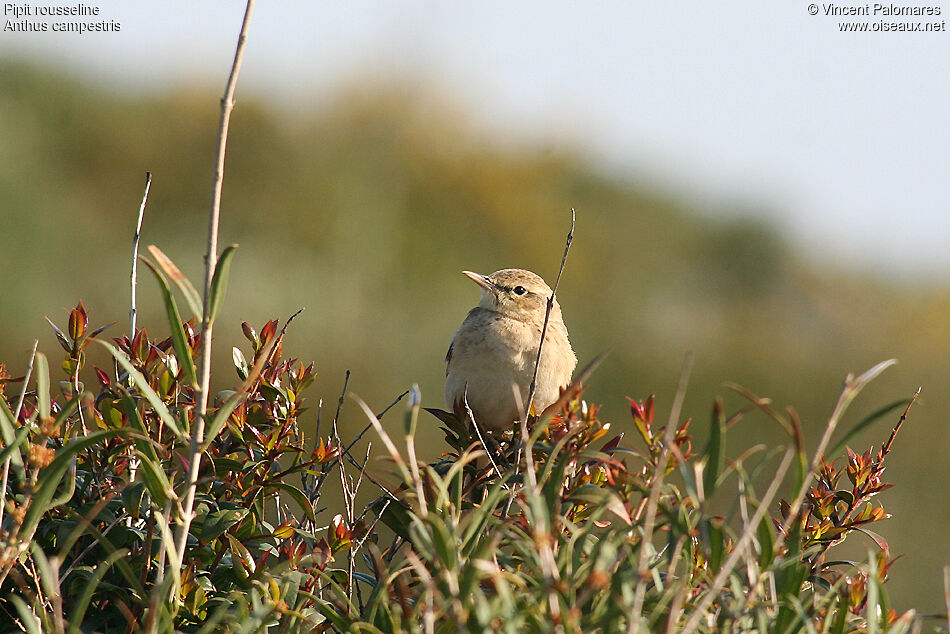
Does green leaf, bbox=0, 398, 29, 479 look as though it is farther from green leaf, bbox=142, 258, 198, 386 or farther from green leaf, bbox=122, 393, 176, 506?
green leaf, bbox=142, 258, 198, 386

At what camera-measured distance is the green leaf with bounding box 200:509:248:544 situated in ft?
7.06

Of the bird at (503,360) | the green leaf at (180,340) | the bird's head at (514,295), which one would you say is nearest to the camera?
the green leaf at (180,340)

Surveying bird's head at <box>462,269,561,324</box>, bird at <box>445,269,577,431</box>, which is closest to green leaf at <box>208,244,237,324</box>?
bird at <box>445,269,577,431</box>

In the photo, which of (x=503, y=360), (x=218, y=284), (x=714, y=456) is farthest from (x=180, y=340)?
(x=503, y=360)

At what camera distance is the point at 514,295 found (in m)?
4.75

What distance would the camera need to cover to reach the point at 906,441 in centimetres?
1753

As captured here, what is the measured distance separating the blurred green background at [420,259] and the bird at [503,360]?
6847 millimetres

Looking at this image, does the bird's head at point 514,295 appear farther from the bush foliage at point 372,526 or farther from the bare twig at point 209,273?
the bare twig at point 209,273

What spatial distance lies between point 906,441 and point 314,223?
10.8 meters

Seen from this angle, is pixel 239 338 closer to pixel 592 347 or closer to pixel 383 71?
pixel 592 347

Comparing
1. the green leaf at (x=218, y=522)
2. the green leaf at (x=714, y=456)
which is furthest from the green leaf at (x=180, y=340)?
the green leaf at (x=714, y=456)

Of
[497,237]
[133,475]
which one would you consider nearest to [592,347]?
[497,237]

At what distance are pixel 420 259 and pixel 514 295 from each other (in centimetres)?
1299

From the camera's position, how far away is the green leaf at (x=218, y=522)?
215 cm
